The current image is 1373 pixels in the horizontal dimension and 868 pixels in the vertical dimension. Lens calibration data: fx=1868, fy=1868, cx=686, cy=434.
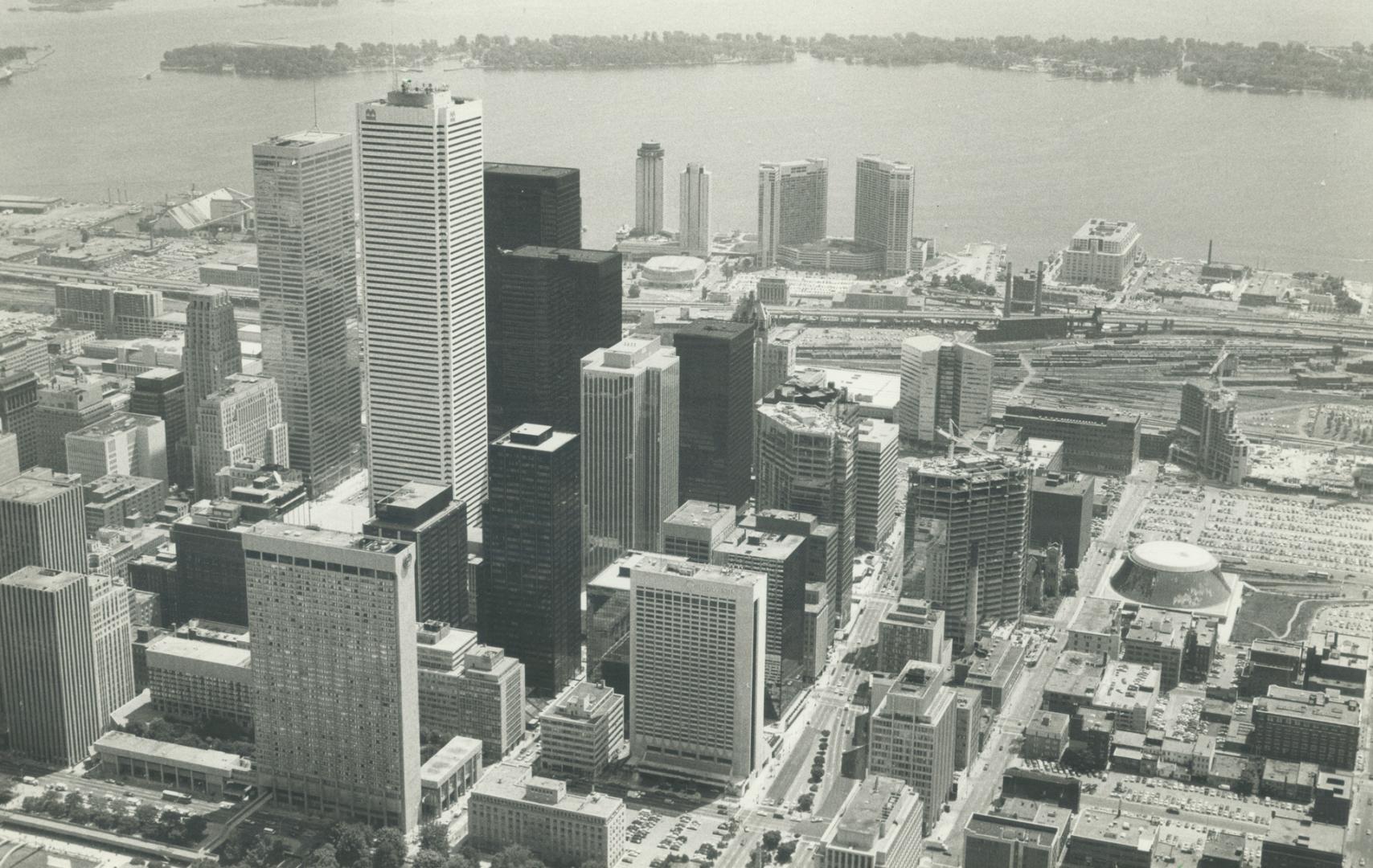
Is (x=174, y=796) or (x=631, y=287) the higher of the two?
(x=631, y=287)

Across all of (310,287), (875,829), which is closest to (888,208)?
(310,287)

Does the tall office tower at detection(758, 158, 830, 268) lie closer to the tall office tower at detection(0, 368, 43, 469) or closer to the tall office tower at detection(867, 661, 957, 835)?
the tall office tower at detection(0, 368, 43, 469)

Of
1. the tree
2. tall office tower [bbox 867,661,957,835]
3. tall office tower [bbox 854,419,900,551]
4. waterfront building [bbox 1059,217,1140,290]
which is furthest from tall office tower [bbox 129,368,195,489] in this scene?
waterfront building [bbox 1059,217,1140,290]

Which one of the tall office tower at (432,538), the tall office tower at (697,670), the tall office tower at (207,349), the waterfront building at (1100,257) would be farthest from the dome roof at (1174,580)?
the tall office tower at (207,349)

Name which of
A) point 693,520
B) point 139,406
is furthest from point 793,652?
point 139,406

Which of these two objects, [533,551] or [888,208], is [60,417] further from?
[888,208]

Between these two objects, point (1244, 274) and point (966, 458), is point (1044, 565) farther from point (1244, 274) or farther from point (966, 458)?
point (1244, 274)

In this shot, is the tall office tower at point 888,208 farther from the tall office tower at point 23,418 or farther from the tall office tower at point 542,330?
the tall office tower at point 23,418
